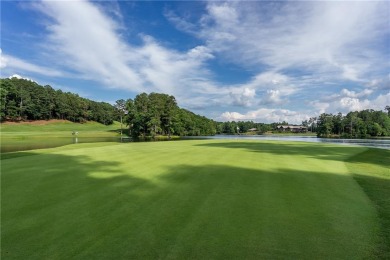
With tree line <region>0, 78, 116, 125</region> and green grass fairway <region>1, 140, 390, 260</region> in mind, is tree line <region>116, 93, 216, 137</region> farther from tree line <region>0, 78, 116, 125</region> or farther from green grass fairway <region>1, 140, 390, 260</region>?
green grass fairway <region>1, 140, 390, 260</region>

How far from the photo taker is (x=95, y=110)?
167 m

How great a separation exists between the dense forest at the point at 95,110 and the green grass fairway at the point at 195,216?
87.5 metres

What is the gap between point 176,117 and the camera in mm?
108688

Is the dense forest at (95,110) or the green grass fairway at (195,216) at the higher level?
the dense forest at (95,110)

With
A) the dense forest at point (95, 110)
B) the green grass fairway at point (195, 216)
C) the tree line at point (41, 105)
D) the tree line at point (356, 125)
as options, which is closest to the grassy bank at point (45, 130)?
the tree line at point (41, 105)

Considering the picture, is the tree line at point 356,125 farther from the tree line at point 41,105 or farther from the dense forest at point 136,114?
the tree line at point 41,105

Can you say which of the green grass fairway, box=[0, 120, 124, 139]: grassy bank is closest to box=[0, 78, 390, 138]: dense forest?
box=[0, 120, 124, 139]: grassy bank

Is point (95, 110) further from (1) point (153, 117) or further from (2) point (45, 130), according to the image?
(1) point (153, 117)

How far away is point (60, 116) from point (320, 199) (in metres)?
162

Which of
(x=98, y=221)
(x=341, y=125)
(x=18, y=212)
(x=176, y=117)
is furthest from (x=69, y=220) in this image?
(x=341, y=125)

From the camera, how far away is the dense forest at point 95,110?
10506 centimetres

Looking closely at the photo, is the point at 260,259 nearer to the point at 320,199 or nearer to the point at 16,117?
the point at 320,199

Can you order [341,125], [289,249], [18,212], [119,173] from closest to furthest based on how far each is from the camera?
[289,249], [18,212], [119,173], [341,125]

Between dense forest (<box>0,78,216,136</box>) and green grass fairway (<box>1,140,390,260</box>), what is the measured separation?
8745cm
